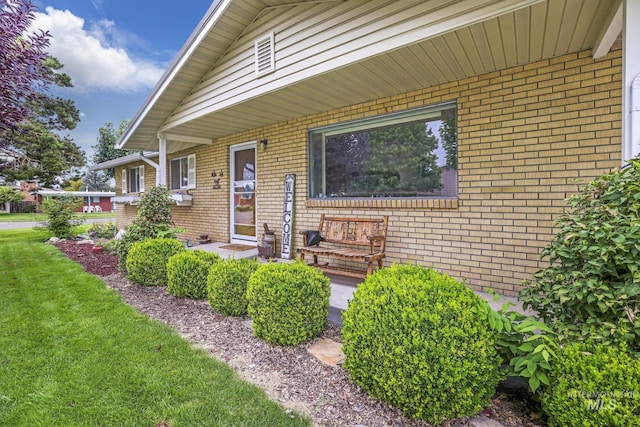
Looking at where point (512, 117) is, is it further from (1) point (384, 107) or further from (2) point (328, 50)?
(2) point (328, 50)

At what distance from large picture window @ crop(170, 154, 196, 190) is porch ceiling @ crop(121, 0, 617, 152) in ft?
5.92

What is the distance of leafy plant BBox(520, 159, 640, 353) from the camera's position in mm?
1621

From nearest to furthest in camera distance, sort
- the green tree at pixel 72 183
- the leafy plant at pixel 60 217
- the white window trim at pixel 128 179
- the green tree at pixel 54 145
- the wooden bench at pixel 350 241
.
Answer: the wooden bench at pixel 350 241 → the leafy plant at pixel 60 217 → the white window trim at pixel 128 179 → the green tree at pixel 54 145 → the green tree at pixel 72 183

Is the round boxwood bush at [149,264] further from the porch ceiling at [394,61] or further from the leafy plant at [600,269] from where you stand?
the leafy plant at [600,269]

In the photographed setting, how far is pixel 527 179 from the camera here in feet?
12.0

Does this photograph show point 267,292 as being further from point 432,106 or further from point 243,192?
point 243,192

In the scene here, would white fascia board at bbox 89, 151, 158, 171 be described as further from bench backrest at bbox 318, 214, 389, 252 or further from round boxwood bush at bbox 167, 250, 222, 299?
bench backrest at bbox 318, 214, 389, 252

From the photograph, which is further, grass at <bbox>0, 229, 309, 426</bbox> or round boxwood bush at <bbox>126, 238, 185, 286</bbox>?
round boxwood bush at <bbox>126, 238, 185, 286</bbox>

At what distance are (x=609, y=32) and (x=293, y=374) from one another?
3.96 meters

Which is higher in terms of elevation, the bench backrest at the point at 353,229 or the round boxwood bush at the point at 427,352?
the bench backrest at the point at 353,229

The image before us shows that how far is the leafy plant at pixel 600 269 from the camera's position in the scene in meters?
1.62

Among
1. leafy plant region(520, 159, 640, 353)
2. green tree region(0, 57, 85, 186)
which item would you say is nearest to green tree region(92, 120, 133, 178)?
green tree region(0, 57, 85, 186)

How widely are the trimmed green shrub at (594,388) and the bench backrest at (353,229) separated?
2.73 meters

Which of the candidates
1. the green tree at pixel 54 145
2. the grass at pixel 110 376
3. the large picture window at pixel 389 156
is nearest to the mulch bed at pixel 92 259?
the grass at pixel 110 376
